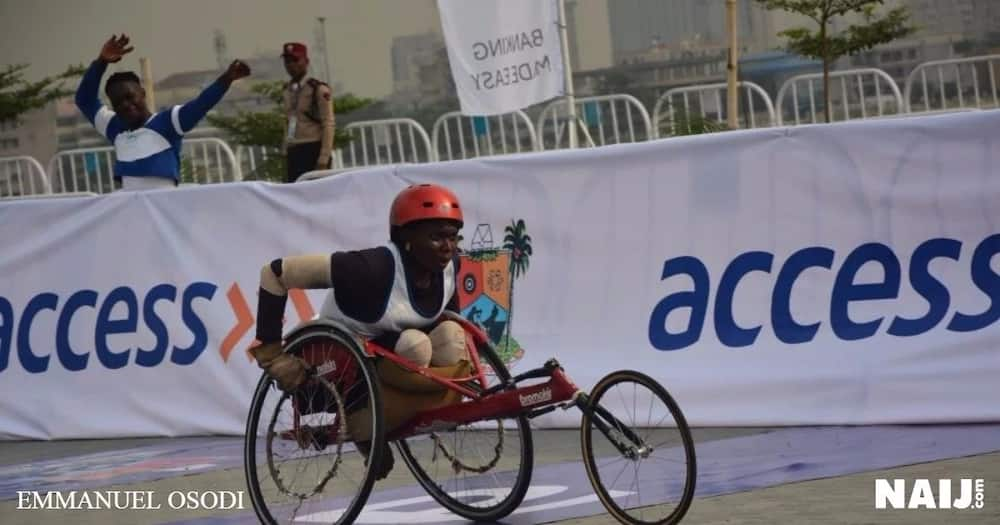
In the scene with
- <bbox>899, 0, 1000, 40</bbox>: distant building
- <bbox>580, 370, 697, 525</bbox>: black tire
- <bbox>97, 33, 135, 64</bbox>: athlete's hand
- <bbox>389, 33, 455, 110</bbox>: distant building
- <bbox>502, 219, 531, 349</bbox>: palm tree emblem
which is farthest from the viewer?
<bbox>389, 33, 455, 110</bbox>: distant building

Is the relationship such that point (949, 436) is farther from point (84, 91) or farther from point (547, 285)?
point (84, 91)

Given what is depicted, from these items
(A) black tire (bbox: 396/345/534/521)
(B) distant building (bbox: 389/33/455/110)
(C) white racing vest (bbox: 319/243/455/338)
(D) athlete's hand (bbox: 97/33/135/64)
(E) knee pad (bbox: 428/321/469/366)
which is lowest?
(A) black tire (bbox: 396/345/534/521)

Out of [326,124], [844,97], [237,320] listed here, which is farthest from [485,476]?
[844,97]

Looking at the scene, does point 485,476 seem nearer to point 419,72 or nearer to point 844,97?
point 844,97

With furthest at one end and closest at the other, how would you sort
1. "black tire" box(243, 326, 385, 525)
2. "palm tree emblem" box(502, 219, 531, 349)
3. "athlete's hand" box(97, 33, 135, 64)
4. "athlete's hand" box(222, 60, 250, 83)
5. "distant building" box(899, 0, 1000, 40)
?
"distant building" box(899, 0, 1000, 40)
"athlete's hand" box(97, 33, 135, 64)
"athlete's hand" box(222, 60, 250, 83)
"palm tree emblem" box(502, 219, 531, 349)
"black tire" box(243, 326, 385, 525)

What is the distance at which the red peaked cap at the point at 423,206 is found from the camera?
25.2ft

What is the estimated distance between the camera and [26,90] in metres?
19.4

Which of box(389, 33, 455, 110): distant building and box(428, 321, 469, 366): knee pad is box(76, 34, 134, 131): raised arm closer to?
box(428, 321, 469, 366): knee pad

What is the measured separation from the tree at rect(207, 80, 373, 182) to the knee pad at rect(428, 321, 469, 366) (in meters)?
10.7

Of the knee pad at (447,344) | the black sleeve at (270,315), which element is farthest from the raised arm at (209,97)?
the knee pad at (447,344)

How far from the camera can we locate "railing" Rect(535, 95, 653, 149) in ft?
55.0

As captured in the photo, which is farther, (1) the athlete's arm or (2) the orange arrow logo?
(2) the orange arrow logo

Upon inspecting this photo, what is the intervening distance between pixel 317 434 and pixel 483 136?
9746mm
